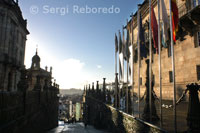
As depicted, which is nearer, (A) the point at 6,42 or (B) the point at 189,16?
(B) the point at 189,16

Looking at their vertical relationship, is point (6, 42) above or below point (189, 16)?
above

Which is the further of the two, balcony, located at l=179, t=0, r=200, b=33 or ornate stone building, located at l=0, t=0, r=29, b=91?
ornate stone building, located at l=0, t=0, r=29, b=91

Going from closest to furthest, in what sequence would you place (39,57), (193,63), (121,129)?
(121,129) → (193,63) → (39,57)

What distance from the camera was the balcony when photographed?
13442 mm

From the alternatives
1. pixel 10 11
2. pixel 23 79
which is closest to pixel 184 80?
pixel 23 79

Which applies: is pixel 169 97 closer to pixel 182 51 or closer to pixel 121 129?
pixel 182 51

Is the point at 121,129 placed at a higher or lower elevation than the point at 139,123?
lower

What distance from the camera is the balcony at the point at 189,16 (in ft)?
44.1

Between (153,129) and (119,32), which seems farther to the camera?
(119,32)

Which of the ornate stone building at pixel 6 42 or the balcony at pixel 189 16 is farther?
the ornate stone building at pixel 6 42

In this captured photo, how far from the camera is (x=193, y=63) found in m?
14.6

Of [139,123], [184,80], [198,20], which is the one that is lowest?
[139,123]

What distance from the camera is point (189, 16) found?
1355cm

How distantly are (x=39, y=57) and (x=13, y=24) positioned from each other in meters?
13.5
